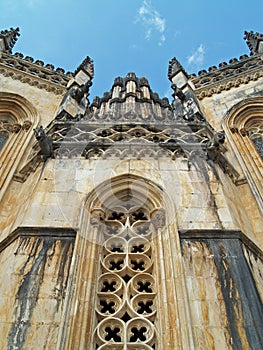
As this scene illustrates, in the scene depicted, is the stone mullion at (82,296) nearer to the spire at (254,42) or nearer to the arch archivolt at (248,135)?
the arch archivolt at (248,135)

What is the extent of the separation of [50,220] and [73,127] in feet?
14.3

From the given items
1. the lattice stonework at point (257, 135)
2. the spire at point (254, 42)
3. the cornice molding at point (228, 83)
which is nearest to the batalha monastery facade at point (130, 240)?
the lattice stonework at point (257, 135)

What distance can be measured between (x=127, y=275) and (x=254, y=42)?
53.1ft

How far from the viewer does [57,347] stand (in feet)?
12.7

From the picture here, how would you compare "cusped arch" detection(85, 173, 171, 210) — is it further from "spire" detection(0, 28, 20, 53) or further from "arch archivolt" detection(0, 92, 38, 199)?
"spire" detection(0, 28, 20, 53)

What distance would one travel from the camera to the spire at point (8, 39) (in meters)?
17.0

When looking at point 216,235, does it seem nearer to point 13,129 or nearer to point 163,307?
point 163,307

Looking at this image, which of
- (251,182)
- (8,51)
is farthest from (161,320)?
(8,51)

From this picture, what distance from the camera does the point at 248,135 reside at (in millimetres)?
11523

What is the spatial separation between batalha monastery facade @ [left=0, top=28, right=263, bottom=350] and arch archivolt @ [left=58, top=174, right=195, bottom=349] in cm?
2

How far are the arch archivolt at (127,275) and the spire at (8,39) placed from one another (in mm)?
13383

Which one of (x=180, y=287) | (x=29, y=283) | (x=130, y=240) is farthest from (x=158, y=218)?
(x=29, y=283)

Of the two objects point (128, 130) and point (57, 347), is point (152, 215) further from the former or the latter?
point (128, 130)

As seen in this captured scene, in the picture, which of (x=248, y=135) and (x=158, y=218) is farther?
(x=248, y=135)
